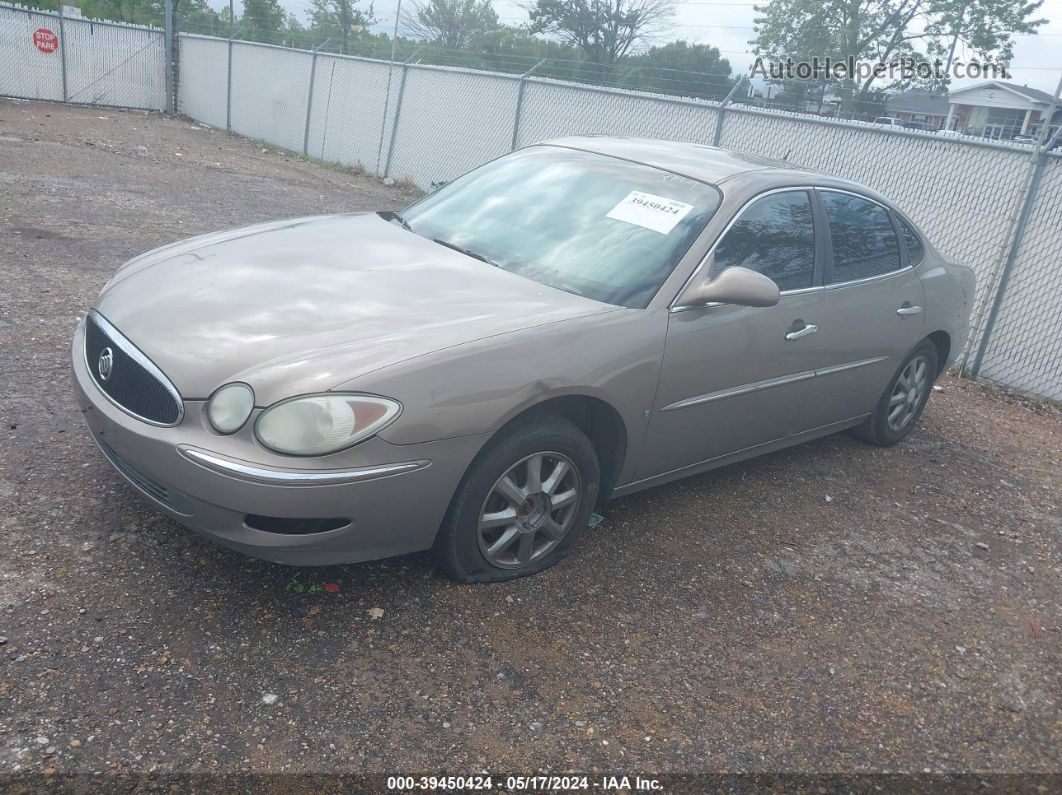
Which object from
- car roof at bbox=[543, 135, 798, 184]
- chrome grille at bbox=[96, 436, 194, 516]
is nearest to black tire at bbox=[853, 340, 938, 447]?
car roof at bbox=[543, 135, 798, 184]

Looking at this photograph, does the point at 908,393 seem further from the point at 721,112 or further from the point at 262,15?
the point at 262,15

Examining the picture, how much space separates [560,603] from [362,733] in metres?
1.05

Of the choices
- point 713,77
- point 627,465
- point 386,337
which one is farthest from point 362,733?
point 713,77

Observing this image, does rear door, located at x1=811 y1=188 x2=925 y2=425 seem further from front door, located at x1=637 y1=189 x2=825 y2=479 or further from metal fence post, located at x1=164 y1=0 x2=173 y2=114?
metal fence post, located at x1=164 y1=0 x2=173 y2=114

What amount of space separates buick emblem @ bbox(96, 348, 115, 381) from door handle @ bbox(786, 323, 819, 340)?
2932mm

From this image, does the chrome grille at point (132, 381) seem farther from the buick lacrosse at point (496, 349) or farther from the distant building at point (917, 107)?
the distant building at point (917, 107)

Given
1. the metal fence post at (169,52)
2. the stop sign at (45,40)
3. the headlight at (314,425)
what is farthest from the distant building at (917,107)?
the stop sign at (45,40)

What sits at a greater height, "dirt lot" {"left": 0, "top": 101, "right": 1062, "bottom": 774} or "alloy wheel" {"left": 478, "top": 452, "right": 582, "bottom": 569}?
"alloy wheel" {"left": 478, "top": 452, "right": 582, "bottom": 569}

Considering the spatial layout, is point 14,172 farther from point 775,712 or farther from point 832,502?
point 775,712

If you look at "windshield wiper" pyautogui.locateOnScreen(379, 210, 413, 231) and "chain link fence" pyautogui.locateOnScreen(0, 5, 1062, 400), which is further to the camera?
"chain link fence" pyautogui.locateOnScreen(0, 5, 1062, 400)

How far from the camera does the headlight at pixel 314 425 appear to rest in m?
2.81

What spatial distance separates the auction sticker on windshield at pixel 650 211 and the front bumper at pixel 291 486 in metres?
1.47

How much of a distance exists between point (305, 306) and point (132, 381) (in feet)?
2.13

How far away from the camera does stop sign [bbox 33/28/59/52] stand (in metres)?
20.0
